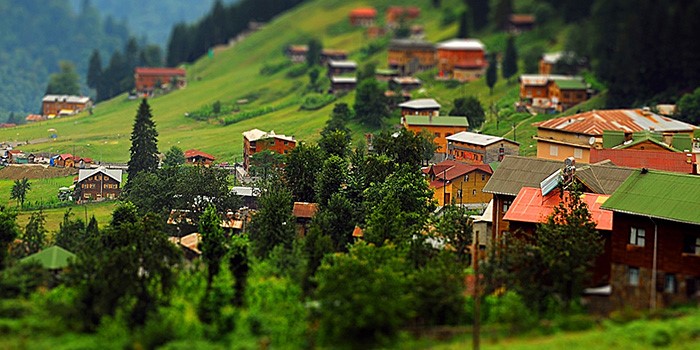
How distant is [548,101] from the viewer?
264ft

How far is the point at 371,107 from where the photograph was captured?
7694 cm

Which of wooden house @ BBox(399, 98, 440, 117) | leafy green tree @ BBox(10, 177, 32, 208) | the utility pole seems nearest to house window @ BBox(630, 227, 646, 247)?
the utility pole

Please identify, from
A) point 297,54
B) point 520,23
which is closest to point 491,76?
point 520,23

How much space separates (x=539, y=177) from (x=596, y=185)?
2.54 metres

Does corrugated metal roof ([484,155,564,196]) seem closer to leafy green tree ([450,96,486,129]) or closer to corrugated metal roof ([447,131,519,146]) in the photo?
corrugated metal roof ([447,131,519,146])

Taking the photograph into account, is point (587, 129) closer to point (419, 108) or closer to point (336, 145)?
point (336, 145)

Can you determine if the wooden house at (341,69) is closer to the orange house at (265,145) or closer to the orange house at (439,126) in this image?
the orange house at (439,126)

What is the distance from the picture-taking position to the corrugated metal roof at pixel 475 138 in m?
65.1

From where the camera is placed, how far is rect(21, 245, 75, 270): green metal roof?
40938 mm

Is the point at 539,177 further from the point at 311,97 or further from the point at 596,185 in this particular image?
the point at 311,97

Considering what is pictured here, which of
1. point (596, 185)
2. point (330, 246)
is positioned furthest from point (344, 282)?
point (596, 185)

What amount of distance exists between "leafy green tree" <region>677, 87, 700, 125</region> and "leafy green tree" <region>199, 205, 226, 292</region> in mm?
31944

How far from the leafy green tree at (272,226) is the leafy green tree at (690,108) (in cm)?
2917

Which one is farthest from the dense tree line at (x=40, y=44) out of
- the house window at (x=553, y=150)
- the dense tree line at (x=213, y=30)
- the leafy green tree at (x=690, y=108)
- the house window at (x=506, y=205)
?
the house window at (x=506, y=205)
